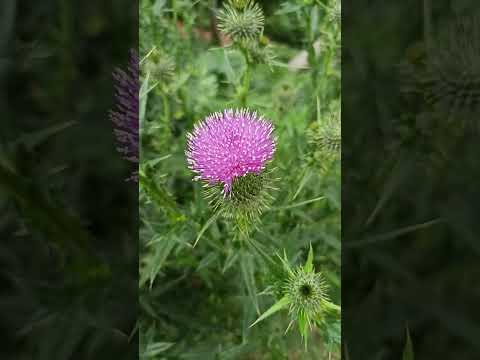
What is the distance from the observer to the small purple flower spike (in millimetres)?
1148

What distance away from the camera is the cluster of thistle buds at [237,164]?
1147 mm

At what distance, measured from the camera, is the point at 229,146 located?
1154 mm

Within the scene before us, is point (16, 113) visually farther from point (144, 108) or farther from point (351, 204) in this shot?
point (351, 204)

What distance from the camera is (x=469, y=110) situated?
1.20 m

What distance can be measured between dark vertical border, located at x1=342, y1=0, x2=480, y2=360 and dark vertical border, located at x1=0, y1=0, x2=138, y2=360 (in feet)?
1.53

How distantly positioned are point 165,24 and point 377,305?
2.43ft

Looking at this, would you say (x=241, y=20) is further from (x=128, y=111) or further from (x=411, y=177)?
(x=411, y=177)

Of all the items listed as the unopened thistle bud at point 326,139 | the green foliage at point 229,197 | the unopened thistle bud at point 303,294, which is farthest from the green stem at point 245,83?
the unopened thistle bud at point 303,294

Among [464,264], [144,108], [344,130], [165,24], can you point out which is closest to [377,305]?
[464,264]

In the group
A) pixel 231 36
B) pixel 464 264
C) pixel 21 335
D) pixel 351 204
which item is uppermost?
pixel 231 36

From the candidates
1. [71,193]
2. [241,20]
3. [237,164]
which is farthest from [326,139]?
[71,193]

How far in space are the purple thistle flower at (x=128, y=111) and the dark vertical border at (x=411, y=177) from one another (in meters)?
0.43

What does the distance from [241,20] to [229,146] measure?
255 millimetres

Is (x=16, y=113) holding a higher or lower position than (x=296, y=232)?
higher
